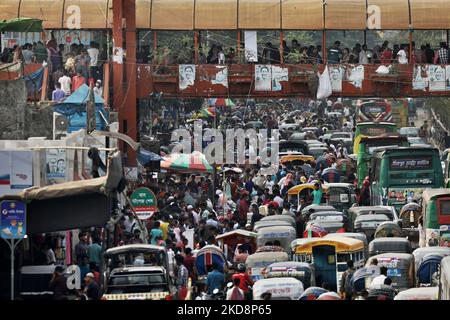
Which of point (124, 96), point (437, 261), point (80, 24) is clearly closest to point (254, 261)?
point (437, 261)

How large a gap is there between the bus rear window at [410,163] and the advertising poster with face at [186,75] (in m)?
9.57

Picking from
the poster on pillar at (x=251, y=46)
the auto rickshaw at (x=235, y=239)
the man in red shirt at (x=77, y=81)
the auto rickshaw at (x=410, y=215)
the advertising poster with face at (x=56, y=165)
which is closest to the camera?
the auto rickshaw at (x=235, y=239)

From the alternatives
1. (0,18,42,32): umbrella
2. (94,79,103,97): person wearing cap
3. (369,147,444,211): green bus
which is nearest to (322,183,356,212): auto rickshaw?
(369,147,444,211): green bus

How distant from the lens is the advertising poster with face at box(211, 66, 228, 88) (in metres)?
43.4

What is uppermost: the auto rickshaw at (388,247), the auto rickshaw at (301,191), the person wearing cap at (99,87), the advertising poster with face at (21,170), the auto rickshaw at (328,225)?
the person wearing cap at (99,87)

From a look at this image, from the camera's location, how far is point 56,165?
3028 centimetres

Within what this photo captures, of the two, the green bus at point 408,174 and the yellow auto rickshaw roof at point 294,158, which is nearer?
the green bus at point 408,174

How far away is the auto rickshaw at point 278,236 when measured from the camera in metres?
28.7

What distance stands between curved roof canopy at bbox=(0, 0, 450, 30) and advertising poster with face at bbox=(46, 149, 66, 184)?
1465cm

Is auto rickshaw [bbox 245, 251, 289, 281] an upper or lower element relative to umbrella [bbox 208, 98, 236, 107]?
lower

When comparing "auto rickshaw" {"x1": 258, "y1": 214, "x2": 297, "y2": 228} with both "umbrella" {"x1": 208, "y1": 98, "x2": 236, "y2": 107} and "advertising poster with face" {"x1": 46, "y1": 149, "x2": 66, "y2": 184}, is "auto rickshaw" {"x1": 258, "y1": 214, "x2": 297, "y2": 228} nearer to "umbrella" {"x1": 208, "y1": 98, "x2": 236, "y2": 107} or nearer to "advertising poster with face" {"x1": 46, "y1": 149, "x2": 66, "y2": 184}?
"advertising poster with face" {"x1": 46, "y1": 149, "x2": 66, "y2": 184}

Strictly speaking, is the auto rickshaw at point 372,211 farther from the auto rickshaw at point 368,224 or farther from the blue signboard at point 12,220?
the blue signboard at point 12,220

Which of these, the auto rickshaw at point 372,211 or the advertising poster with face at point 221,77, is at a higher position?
the advertising poster with face at point 221,77

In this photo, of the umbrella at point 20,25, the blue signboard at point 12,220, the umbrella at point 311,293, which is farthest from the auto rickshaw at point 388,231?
the umbrella at point 20,25
